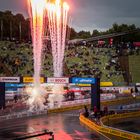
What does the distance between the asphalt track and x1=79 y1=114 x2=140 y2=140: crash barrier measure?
527 millimetres

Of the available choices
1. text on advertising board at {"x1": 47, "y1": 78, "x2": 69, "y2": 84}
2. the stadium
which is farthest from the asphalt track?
text on advertising board at {"x1": 47, "y1": 78, "x2": 69, "y2": 84}

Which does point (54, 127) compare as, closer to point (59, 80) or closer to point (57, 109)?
point (59, 80)

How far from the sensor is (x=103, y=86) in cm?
6869

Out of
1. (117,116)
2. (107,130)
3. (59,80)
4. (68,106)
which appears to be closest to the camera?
(107,130)

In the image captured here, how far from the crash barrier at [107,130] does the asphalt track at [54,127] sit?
53cm

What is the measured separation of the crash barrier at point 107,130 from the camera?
104 feet

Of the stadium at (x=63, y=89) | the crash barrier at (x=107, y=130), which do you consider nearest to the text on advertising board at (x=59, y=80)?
the stadium at (x=63, y=89)

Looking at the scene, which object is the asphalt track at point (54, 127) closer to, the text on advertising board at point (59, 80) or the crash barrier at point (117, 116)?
the crash barrier at point (117, 116)

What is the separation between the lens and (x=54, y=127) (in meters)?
39.1

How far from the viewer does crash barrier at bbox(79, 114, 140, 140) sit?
31750 millimetres

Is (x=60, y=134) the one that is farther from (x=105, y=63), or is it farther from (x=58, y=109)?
A: (x=105, y=63)

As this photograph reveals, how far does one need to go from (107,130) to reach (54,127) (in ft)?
18.8

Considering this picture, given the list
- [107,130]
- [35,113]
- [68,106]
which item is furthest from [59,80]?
[107,130]

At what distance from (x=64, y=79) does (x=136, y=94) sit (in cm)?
2046
